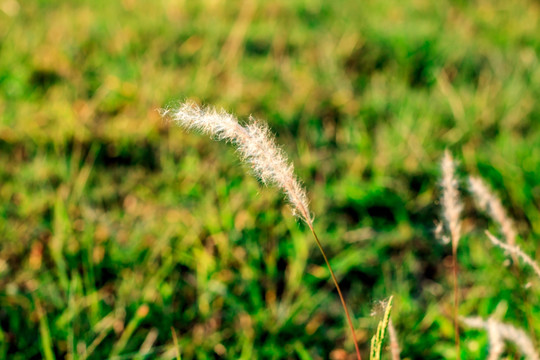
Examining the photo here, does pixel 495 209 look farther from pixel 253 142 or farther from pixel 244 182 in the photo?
pixel 244 182

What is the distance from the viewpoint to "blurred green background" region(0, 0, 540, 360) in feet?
4.81

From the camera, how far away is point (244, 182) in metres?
2.00

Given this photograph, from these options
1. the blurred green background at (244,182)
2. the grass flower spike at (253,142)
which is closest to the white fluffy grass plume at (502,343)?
the blurred green background at (244,182)

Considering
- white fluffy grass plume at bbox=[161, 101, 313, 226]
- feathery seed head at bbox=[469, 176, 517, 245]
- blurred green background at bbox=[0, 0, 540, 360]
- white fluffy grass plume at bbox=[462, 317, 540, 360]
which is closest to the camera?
white fluffy grass plume at bbox=[161, 101, 313, 226]

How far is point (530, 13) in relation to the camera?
149 inches

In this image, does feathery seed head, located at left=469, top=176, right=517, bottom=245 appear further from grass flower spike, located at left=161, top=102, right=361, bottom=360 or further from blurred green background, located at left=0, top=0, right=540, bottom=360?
grass flower spike, located at left=161, top=102, right=361, bottom=360

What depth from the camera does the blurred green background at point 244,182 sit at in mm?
1466

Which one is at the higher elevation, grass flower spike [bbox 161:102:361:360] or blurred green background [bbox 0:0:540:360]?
grass flower spike [bbox 161:102:361:360]

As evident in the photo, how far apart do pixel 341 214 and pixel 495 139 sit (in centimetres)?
101

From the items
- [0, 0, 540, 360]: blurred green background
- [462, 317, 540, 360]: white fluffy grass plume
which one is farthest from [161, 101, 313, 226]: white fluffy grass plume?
[462, 317, 540, 360]: white fluffy grass plume

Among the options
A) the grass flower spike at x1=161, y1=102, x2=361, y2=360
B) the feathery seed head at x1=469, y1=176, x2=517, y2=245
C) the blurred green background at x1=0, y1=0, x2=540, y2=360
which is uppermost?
the grass flower spike at x1=161, y1=102, x2=361, y2=360

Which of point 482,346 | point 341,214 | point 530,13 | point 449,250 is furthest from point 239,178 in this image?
point 530,13

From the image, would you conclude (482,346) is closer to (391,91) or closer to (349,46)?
(391,91)

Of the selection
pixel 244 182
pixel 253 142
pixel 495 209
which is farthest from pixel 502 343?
pixel 244 182
